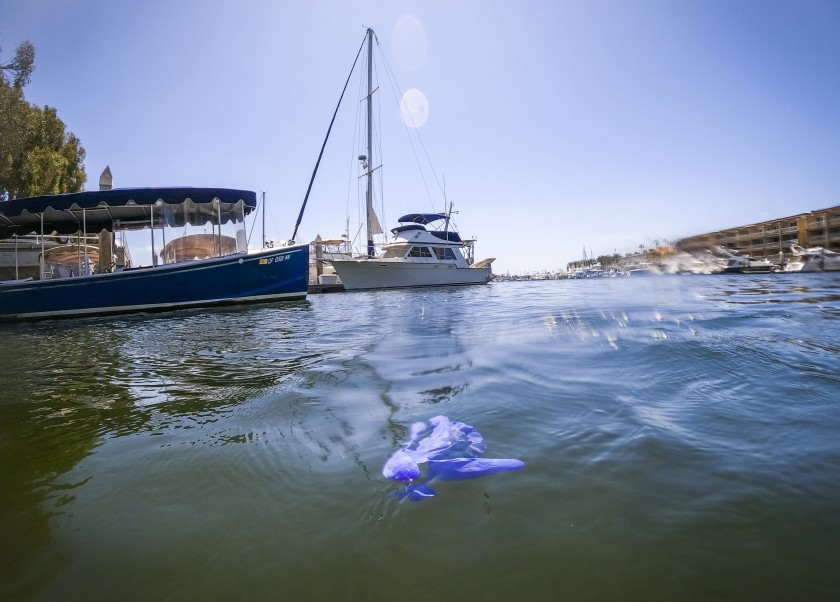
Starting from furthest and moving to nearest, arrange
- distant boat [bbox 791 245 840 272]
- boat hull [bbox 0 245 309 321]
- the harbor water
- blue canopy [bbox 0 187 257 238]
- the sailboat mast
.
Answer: distant boat [bbox 791 245 840 272], the sailboat mast, blue canopy [bbox 0 187 257 238], boat hull [bbox 0 245 309 321], the harbor water

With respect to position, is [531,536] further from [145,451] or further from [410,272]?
[410,272]

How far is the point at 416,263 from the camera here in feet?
84.9

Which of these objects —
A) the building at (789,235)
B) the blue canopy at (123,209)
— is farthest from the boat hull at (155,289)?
the building at (789,235)

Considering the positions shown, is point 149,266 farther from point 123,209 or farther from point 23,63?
point 23,63

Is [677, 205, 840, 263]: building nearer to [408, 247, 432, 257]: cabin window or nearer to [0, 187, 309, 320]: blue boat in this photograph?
[408, 247, 432, 257]: cabin window

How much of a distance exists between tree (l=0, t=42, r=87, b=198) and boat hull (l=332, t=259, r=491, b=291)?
44.2 feet

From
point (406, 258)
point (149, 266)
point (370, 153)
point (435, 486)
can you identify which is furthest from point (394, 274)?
point (435, 486)

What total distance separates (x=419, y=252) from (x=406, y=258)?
1.44 m

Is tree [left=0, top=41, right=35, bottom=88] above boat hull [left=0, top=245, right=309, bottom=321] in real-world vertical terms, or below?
above

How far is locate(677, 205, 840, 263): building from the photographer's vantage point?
4432 cm

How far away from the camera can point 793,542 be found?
114 cm

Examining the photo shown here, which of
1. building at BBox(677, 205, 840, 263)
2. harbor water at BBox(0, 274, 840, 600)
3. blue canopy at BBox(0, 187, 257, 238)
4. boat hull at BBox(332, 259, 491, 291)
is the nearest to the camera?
harbor water at BBox(0, 274, 840, 600)

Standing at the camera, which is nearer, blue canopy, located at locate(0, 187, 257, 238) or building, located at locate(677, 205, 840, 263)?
blue canopy, located at locate(0, 187, 257, 238)

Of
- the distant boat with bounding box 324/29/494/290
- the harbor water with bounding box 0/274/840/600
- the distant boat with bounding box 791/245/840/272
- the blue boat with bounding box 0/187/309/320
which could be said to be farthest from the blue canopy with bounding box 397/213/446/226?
the distant boat with bounding box 791/245/840/272
